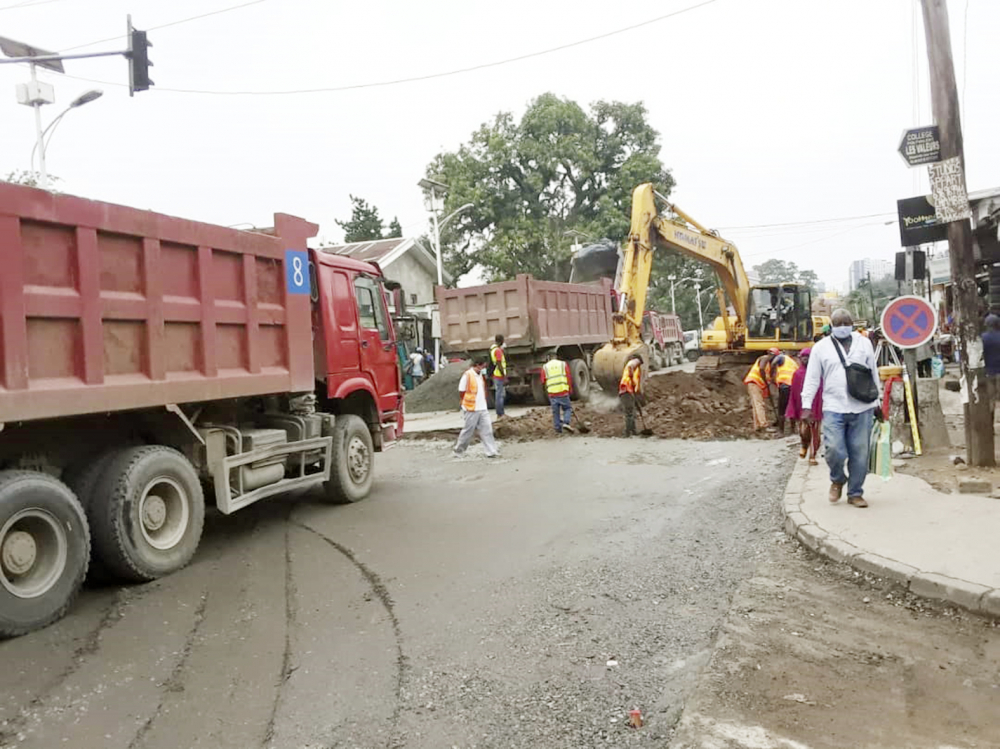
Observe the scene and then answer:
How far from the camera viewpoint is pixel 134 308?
5.25 meters

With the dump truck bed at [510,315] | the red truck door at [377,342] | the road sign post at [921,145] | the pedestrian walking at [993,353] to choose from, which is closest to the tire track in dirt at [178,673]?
the red truck door at [377,342]

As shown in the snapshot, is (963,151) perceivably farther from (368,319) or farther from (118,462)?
(118,462)

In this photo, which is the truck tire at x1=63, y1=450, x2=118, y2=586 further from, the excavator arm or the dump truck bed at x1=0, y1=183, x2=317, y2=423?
the excavator arm

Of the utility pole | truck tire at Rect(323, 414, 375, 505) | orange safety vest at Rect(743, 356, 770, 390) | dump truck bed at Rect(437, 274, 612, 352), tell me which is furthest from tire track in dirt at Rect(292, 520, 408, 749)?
dump truck bed at Rect(437, 274, 612, 352)

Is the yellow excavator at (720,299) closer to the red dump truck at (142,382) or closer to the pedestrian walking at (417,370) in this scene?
the pedestrian walking at (417,370)

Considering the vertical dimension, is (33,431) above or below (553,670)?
above

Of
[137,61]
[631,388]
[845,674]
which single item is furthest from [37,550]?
[631,388]

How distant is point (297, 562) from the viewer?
585 cm

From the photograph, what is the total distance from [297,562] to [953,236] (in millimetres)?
6486

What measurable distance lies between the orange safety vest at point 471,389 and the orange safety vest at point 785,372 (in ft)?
14.3

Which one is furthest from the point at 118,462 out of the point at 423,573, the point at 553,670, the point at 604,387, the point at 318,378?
the point at 604,387

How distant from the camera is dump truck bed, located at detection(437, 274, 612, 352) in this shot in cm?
1708

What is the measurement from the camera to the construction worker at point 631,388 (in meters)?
12.3

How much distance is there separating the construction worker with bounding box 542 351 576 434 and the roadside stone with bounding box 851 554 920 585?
26.1 feet
